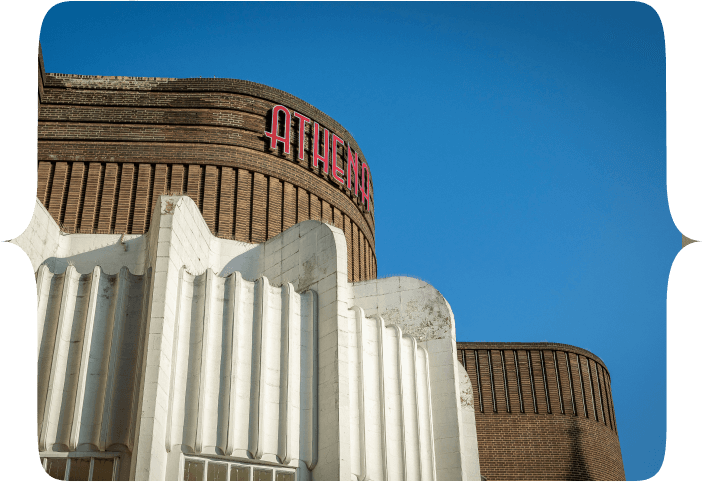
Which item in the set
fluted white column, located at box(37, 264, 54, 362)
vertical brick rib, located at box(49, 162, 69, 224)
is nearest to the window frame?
fluted white column, located at box(37, 264, 54, 362)

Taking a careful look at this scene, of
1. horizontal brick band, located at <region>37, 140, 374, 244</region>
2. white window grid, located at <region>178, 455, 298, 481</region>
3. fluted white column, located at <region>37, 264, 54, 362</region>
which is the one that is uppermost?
horizontal brick band, located at <region>37, 140, 374, 244</region>

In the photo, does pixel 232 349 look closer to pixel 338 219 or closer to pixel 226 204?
pixel 226 204

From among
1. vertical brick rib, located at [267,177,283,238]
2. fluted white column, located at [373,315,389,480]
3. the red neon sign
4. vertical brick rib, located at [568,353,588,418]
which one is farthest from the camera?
vertical brick rib, located at [568,353,588,418]

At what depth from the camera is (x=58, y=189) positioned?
21859mm

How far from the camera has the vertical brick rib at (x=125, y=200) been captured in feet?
70.6

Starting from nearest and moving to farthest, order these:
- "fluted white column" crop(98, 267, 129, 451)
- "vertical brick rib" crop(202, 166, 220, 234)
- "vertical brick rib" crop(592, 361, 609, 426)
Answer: "fluted white column" crop(98, 267, 129, 451) < "vertical brick rib" crop(202, 166, 220, 234) < "vertical brick rib" crop(592, 361, 609, 426)

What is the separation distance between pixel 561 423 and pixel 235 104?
20.3m

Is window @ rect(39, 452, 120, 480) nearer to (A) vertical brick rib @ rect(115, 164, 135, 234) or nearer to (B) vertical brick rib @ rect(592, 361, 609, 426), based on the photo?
(A) vertical brick rib @ rect(115, 164, 135, 234)

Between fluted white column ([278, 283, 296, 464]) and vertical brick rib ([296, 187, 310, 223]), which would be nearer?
fluted white column ([278, 283, 296, 464])

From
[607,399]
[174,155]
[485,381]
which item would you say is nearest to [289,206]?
[174,155]

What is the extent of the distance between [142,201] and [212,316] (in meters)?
8.38

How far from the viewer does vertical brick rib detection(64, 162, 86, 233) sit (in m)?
21.3

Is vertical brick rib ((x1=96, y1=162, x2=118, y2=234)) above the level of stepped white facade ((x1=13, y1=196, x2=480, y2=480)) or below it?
above

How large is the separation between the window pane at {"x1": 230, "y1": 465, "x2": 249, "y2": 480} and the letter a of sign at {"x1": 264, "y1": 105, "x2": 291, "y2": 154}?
42.1 feet
